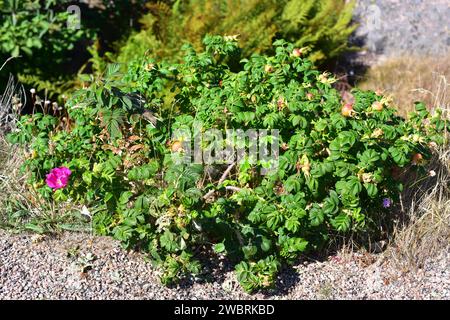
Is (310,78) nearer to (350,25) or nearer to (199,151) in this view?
(199,151)

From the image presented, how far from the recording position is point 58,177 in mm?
3256

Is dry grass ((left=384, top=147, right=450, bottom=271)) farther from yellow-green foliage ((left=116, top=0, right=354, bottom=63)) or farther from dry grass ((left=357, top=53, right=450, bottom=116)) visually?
yellow-green foliage ((left=116, top=0, right=354, bottom=63))

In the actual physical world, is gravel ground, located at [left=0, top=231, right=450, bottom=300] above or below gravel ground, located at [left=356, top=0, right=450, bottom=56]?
below

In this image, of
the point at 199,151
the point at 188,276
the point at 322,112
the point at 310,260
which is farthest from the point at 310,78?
the point at 188,276

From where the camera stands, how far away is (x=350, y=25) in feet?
21.7

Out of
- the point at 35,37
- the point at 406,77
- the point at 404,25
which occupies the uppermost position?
the point at 404,25

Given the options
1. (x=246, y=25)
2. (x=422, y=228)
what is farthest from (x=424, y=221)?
(x=246, y=25)

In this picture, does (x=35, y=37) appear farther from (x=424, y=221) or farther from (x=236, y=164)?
(x=424, y=221)

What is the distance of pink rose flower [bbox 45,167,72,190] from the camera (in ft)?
10.7

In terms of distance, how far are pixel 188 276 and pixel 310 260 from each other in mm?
638

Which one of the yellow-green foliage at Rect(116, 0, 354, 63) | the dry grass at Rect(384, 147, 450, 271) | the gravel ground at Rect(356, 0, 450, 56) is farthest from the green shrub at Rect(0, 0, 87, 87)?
the dry grass at Rect(384, 147, 450, 271)

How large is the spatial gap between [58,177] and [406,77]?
3.62 meters

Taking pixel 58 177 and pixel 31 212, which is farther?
pixel 31 212

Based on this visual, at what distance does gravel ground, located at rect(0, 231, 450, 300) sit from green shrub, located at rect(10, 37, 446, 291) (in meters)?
0.12
